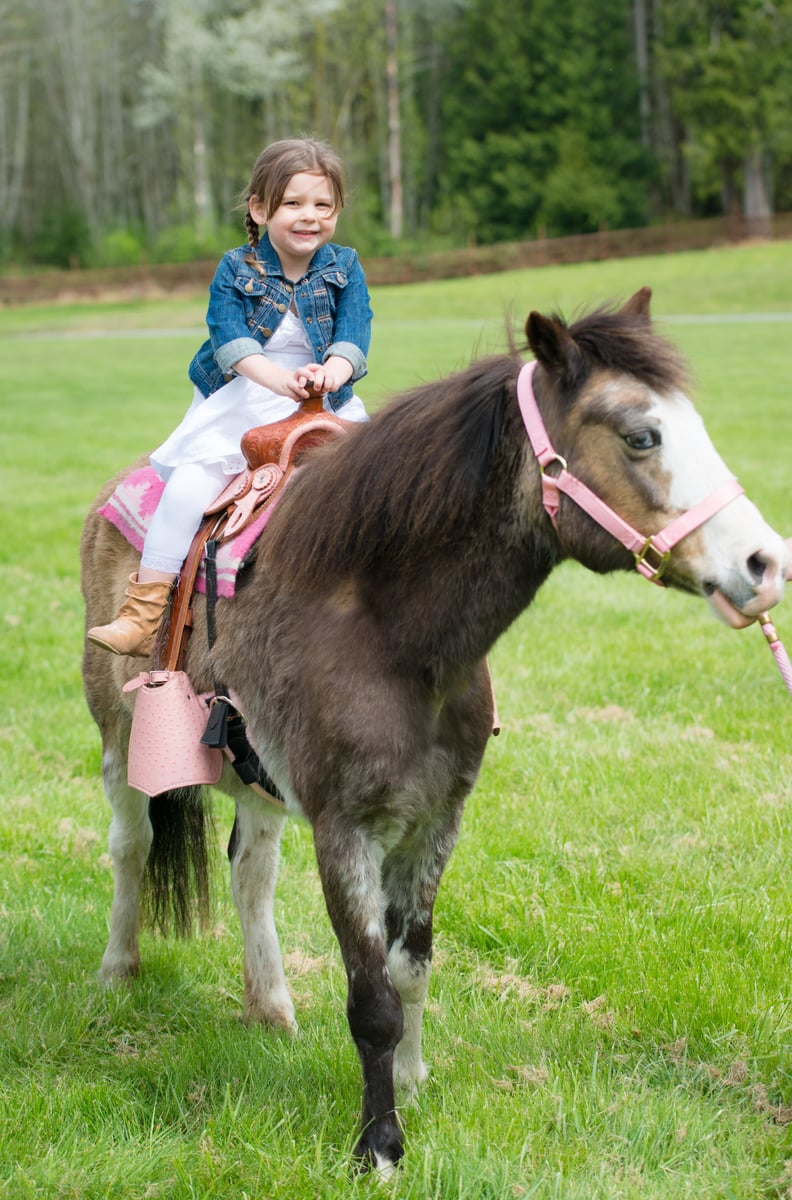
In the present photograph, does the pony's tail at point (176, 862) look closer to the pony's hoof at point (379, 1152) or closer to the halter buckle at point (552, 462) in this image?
the pony's hoof at point (379, 1152)

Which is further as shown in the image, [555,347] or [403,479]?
[403,479]

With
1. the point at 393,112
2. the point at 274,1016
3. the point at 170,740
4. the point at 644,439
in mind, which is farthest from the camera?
the point at 393,112

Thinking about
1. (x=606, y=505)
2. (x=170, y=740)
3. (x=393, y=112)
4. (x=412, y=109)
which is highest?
(x=412, y=109)

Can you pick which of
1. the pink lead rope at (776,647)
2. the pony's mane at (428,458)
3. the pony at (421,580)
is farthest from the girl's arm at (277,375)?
the pink lead rope at (776,647)

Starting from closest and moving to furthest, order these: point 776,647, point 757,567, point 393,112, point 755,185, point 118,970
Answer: point 757,567
point 776,647
point 118,970
point 755,185
point 393,112

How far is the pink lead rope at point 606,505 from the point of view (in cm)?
269

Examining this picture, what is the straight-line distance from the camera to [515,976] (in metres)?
4.15

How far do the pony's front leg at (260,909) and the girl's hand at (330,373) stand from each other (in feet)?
4.62

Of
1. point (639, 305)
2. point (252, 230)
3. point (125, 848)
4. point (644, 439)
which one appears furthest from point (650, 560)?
point (125, 848)

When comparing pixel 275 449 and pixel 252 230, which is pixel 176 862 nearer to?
pixel 275 449

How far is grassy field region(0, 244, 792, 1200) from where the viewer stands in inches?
123

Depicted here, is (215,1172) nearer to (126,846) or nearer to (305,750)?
(305,750)

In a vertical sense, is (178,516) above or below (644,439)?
below

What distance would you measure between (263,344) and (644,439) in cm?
158
